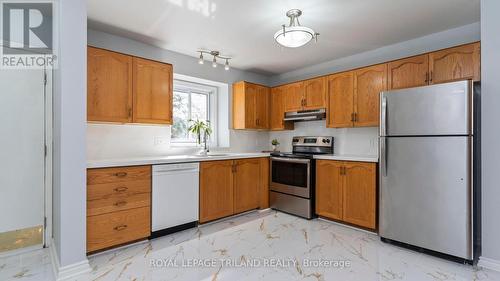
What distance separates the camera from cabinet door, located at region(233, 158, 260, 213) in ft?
11.4

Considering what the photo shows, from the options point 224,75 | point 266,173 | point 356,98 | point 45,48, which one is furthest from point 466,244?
point 45,48

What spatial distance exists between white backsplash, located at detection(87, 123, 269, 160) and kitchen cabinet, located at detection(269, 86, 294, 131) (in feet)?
4.69

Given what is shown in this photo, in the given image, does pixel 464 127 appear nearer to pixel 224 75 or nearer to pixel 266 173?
pixel 266 173

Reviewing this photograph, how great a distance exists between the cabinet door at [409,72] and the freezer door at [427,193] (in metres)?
0.82

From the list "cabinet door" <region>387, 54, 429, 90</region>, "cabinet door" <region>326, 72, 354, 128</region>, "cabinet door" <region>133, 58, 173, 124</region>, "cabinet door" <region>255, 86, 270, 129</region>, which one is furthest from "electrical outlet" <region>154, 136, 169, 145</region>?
"cabinet door" <region>387, 54, 429, 90</region>

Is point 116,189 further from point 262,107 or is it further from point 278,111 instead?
point 278,111

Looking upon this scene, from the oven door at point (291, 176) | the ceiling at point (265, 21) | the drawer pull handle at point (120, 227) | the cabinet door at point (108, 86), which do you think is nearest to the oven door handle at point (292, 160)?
the oven door at point (291, 176)

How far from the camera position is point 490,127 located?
2.08 m

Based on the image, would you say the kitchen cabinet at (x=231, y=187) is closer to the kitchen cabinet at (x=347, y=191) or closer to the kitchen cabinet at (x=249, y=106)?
the kitchen cabinet at (x=249, y=106)

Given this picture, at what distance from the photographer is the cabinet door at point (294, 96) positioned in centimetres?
395

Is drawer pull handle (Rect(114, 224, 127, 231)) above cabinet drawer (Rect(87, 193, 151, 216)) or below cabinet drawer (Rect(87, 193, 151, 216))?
below

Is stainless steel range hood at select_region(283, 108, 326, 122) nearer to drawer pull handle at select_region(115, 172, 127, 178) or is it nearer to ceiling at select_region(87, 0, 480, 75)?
ceiling at select_region(87, 0, 480, 75)

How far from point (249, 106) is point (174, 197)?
6.44ft

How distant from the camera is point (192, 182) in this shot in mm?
3002
